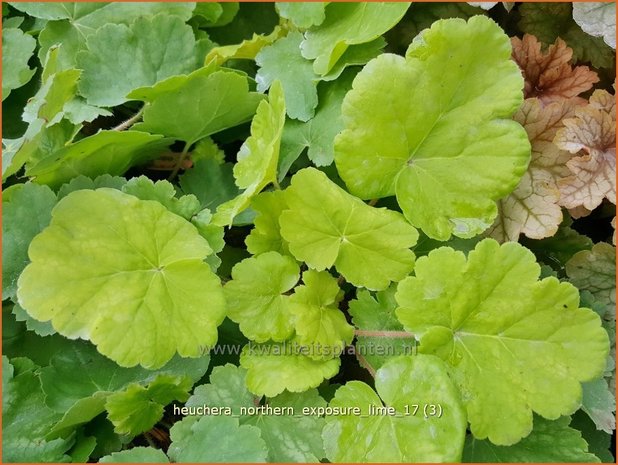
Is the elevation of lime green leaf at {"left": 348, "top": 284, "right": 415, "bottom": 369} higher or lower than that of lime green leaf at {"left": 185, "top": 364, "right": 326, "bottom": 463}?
higher

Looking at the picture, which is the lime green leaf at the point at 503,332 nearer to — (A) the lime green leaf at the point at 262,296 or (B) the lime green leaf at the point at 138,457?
(A) the lime green leaf at the point at 262,296

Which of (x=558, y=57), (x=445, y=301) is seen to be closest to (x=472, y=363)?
(x=445, y=301)

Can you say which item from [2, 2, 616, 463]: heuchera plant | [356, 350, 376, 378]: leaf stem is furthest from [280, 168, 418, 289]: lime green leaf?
[356, 350, 376, 378]: leaf stem

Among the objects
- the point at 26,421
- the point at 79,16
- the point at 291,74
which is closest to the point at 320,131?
the point at 291,74

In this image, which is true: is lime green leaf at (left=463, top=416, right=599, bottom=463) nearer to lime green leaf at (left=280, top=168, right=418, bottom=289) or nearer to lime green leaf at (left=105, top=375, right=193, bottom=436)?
lime green leaf at (left=280, top=168, right=418, bottom=289)

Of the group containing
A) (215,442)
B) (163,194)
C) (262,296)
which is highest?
(163,194)

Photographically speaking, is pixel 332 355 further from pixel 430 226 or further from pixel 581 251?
pixel 581 251

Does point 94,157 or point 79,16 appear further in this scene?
point 79,16

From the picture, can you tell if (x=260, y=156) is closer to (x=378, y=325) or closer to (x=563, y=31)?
(x=378, y=325)
